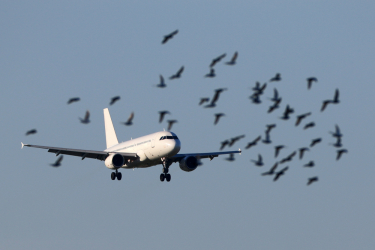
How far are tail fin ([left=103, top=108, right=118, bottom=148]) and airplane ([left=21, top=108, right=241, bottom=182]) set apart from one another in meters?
11.8

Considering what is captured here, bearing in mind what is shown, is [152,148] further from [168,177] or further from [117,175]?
[117,175]

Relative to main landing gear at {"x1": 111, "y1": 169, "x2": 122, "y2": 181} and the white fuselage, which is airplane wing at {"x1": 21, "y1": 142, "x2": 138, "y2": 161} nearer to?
the white fuselage

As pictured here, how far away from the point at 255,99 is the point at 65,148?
130 feet

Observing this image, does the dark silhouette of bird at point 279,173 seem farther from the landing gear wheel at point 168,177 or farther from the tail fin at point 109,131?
the tail fin at point 109,131

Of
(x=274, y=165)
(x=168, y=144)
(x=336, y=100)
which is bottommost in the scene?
(x=274, y=165)

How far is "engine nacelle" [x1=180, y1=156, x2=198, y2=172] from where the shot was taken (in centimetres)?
7166

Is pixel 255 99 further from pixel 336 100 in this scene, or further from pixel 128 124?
pixel 128 124

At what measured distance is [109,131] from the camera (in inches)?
3568

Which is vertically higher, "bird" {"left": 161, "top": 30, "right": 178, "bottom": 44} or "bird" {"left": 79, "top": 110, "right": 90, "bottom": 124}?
"bird" {"left": 161, "top": 30, "right": 178, "bottom": 44}

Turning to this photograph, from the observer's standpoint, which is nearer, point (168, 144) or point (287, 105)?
point (287, 105)

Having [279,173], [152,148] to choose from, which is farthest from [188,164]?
[279,173]

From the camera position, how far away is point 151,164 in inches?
2749

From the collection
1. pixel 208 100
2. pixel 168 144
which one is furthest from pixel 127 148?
pixel 208 100

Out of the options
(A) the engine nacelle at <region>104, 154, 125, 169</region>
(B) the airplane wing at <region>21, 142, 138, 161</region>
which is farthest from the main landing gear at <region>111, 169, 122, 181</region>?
(A) the engine nacelle at <region>104, 154, 125, 169</region>
